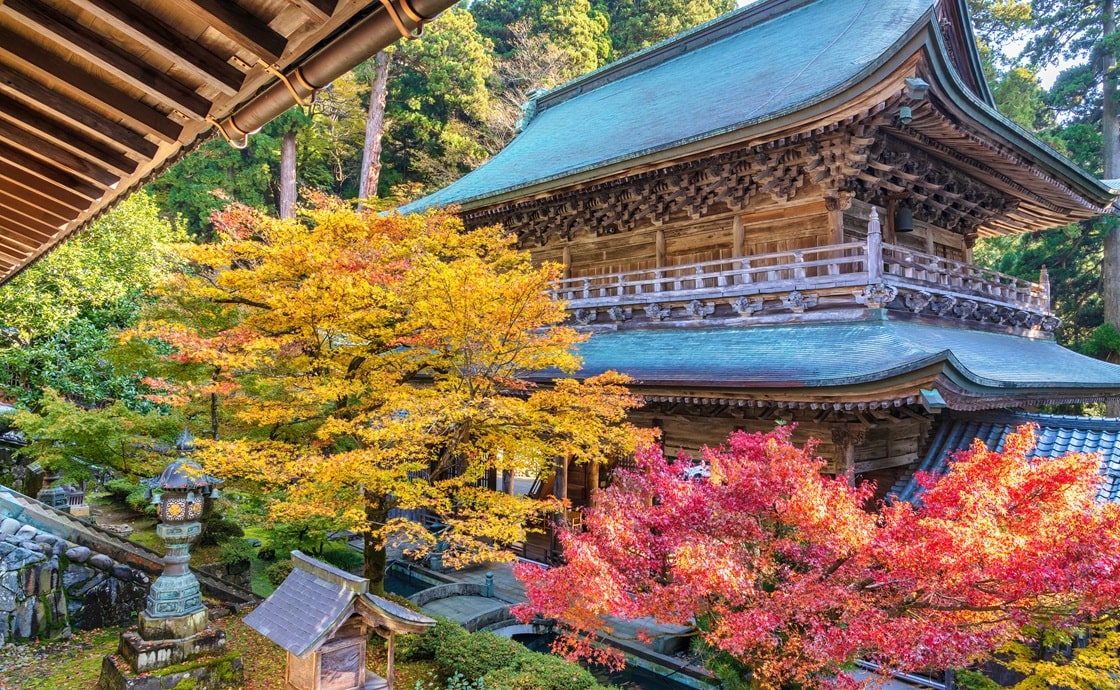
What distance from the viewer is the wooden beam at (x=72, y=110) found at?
2.28m

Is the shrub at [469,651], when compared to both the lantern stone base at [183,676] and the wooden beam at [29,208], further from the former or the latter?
the wooden beam at [29,208]

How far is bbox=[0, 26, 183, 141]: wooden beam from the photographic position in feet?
6.96

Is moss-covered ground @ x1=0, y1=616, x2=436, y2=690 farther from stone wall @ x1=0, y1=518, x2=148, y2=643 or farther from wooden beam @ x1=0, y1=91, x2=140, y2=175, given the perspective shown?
wooden beam @ x1=0, y1=91, x2=140, y2=175

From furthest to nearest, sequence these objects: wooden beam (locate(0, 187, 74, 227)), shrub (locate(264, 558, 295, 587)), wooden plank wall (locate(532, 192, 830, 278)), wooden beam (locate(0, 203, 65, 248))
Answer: shrub (locate(264, 558, 295, 587)) < wooden plank wall (locate(532, 192, 830, 278)) < wooden beam (locate(0, 203, 65, 248)) < wooden beam (locate(0, 187, 74, 227))

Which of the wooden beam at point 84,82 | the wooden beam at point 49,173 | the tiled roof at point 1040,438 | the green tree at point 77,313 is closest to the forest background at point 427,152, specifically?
the green tree at point 77,313

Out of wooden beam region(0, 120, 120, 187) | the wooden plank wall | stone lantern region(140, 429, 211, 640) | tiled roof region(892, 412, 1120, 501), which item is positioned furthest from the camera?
the wooden plank wall

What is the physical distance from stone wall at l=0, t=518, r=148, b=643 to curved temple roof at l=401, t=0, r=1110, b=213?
31.3 feet

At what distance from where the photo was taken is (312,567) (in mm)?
6254

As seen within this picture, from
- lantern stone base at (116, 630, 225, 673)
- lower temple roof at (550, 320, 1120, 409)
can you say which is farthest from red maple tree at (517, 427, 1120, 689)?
lantern stone base at (116, 630, 225, 673)

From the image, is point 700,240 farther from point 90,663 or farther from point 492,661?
point 90,663

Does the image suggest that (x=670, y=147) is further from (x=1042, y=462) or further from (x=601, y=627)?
(x=601, y=627)

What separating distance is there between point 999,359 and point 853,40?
694 centimetres

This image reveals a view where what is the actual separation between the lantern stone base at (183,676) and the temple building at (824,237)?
6.27 m

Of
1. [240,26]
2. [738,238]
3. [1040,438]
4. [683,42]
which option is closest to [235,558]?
[738,238]
